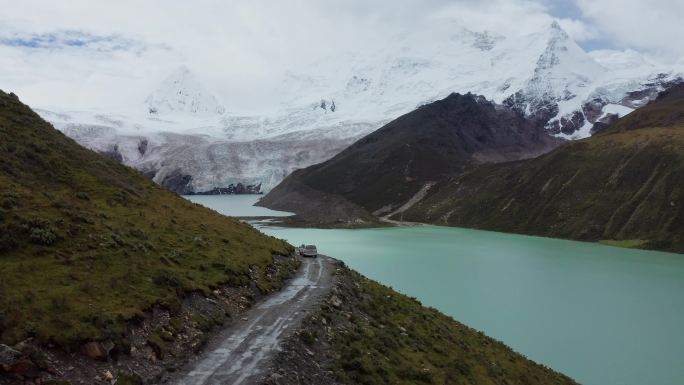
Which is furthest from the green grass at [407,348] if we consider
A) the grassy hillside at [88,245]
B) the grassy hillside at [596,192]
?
the grassy hillside at [596,192]

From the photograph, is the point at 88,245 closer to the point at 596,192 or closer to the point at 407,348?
the point at 407,348

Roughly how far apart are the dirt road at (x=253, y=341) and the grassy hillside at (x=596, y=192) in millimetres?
110029

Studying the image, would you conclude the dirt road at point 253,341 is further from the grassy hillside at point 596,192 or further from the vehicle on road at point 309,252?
the grassy hillside at point 596,192

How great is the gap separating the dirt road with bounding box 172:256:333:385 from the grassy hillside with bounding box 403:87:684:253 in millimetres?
110029

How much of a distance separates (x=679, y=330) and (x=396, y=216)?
145m

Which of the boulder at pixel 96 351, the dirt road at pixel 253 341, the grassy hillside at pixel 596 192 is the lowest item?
the dirt road at pixel 253 341

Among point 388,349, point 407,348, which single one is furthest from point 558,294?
point 388,349

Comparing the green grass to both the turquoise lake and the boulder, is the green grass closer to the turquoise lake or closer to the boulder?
the boulder

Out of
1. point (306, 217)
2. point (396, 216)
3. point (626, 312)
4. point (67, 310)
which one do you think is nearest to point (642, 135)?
point (396, 216)

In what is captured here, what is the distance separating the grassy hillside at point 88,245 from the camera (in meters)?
16.8

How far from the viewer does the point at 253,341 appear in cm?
2091

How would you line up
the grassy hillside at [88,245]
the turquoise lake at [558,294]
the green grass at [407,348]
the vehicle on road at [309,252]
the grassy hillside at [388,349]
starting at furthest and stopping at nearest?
the vehicle on road at [309,252], the turquoise lake at [558,294], the green grass at [407,348], the grassy hillside at [388,349], the grassy hillside at [88,245]

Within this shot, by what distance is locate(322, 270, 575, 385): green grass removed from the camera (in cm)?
2180

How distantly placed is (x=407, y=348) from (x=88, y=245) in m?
14.1
